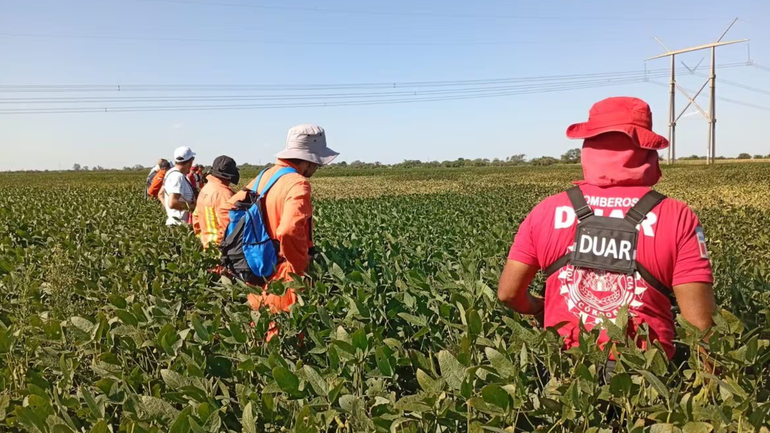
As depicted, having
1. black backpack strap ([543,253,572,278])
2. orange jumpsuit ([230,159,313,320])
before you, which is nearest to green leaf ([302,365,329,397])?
black backpack strap ([543,253,572,278])

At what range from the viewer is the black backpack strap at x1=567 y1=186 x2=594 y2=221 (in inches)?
76.2

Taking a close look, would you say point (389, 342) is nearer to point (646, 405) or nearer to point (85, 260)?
point (646, 405)

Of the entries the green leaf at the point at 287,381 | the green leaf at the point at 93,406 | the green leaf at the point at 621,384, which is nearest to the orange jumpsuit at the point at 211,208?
the green leaf at the point at 93,406

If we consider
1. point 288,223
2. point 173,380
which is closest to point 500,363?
point 173,380

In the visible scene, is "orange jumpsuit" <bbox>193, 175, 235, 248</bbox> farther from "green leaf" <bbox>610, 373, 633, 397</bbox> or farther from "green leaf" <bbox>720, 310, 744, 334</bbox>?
"green leaf" <bbox>720, 310, 744, 334</bbox>

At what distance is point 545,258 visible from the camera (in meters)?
2.06

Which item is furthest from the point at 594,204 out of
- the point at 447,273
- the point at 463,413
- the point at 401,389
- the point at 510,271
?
the point at 447,273

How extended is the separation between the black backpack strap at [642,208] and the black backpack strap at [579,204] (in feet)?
0.42

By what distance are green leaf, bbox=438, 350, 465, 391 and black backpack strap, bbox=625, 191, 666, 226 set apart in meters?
0.77

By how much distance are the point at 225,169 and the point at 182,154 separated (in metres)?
2.25

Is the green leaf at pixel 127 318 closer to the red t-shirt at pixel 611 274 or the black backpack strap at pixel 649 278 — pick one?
the red t-shirt at pixel 611 274

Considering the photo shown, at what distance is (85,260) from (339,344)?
3732mm

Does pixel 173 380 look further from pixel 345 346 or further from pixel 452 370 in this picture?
pixel 452 370

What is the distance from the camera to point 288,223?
335 centimetres
